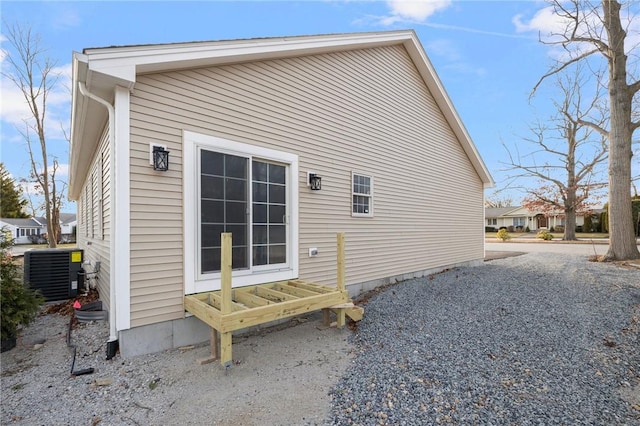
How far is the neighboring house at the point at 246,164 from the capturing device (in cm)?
373

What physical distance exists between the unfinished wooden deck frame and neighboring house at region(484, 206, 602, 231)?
44112 millimetres

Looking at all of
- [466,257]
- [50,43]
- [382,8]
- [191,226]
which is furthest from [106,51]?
[50,43]

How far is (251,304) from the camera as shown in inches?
159

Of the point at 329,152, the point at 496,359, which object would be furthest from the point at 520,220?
the point at 496,359

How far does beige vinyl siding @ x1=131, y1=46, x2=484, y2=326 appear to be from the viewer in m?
3.88

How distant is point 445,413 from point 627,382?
2127 mm

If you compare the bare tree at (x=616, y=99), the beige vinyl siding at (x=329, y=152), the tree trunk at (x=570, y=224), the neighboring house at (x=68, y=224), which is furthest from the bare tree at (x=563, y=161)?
the neighboring house at (x=68, y=224)

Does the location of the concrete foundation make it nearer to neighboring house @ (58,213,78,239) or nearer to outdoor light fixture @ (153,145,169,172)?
outdoor light fixture @ (153,145,169,172)

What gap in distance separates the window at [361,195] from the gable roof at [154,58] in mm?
2581

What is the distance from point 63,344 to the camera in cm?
413

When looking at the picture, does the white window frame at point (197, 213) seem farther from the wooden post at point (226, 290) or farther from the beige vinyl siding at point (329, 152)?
the wooden post at point (226, 290)

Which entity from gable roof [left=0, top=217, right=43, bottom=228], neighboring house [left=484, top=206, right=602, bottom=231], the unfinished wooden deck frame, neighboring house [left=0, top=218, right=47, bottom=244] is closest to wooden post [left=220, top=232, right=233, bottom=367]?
the unfinished wooden deck frame

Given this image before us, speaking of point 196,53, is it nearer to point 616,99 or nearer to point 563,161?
point 616,99

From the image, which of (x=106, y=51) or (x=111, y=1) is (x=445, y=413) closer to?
(x=106, y=51)
